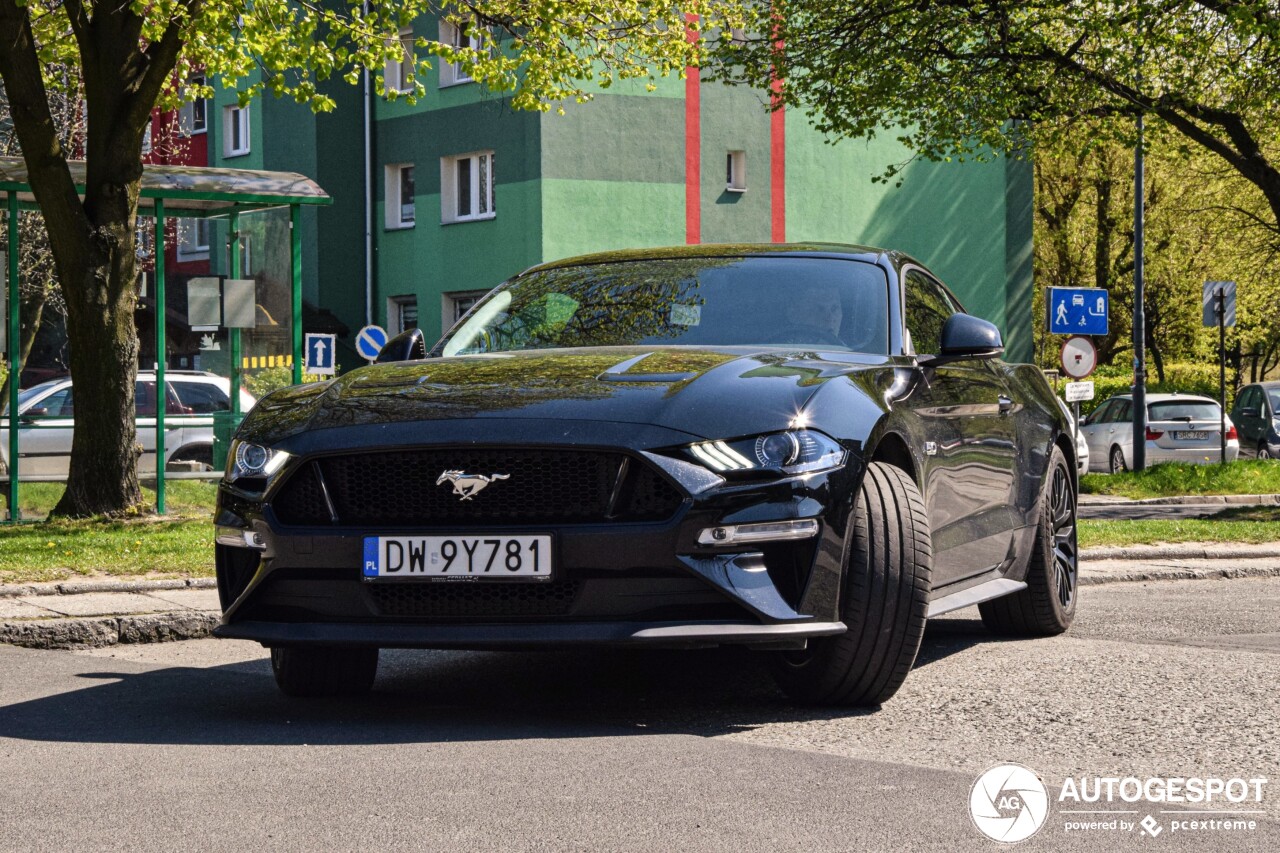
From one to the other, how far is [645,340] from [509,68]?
12.3 meters

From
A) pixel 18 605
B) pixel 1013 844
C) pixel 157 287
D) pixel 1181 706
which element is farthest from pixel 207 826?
pixel 157 287

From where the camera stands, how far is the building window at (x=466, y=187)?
114ft

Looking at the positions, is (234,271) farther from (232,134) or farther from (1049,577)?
(232,134)

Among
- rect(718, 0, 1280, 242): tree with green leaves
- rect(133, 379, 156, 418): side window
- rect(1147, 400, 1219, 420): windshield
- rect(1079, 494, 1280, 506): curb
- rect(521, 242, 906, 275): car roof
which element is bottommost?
rect(1079, 494, 1280, 506): curb

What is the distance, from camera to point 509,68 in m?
17.9

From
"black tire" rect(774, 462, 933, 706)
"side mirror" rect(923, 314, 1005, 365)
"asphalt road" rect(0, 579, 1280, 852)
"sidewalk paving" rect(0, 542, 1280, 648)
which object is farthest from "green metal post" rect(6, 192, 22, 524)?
"black tire" rect(774, 462, 933, 706)

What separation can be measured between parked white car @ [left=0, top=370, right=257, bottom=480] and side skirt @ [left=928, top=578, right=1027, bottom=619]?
427 inches

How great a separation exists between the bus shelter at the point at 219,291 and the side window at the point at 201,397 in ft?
0.22

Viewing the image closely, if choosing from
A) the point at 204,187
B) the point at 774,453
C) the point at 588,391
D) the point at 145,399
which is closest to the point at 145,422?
the point at 145,399

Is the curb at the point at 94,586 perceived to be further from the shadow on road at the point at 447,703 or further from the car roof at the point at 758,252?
the car roof at the point at 758,252

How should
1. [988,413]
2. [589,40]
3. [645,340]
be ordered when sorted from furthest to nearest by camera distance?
[589,40] → [988,413] → [645,340]

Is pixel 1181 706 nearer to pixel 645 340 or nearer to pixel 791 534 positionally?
pixel 791 534

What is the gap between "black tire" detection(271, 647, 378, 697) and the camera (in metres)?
5.87

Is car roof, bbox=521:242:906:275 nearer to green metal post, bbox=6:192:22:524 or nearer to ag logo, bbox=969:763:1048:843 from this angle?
ag logo, bbox=969:763:1048:843
